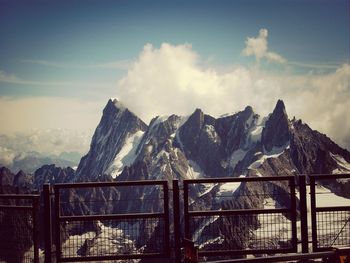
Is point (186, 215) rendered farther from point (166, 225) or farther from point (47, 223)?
point (47, 223)

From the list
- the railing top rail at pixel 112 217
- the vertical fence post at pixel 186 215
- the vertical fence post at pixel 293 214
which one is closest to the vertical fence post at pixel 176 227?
the vertical fence post at pixel 186 215

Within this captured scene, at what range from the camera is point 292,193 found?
10.3 meters

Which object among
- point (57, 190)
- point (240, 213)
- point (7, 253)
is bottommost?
point (7, 253)

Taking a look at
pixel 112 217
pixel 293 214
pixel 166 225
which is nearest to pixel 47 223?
pixel 112 217

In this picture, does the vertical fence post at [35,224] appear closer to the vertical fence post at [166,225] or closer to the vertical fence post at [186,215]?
the vertical fence post at [166,225]

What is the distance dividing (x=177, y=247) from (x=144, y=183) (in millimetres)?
1484

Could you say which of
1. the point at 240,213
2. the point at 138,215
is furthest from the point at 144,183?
the point at 240,213

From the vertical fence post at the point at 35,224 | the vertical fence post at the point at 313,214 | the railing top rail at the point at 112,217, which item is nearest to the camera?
the railing top rail at the point at 112,217

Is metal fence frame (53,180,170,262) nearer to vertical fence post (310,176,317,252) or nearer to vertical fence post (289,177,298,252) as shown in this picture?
vertical fence post (289,177,298,252)

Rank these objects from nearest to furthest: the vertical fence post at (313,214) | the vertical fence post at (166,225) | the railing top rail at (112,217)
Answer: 1. the railing top rail at (112,217)
2. the vertical fence post at (166,225)
3. the vertical fence post at (313,214)

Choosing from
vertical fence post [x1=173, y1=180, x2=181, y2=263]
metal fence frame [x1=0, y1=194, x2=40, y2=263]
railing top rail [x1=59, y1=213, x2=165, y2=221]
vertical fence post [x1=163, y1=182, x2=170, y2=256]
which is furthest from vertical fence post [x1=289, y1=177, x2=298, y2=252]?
metal fence frame [x1=0, y1=194, x2=40, y2=263]

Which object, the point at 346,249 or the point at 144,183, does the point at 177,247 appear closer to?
the point at 144,183

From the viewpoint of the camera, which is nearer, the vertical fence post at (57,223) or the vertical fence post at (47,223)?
the vertical fence post at (57,223)

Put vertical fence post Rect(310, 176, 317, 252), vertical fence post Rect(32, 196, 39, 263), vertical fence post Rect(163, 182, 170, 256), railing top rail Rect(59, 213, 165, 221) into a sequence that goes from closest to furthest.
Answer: railing top rail Rect(59, 213, 165, 221) < vertical fence post Rect(163, 182, 170, 256) < vertical fence post Rect(32, 196, 39, 263) < vertical fence post Rect(310, 176, 317, 252)
